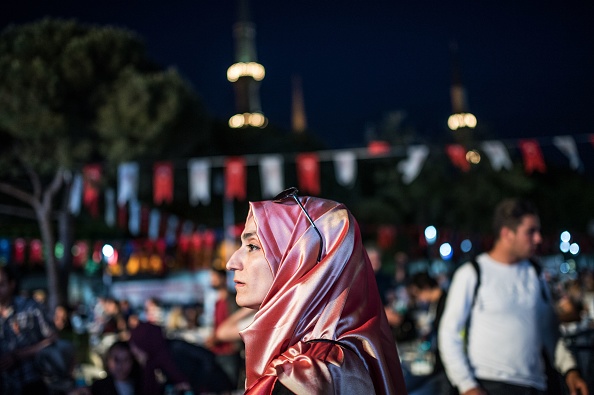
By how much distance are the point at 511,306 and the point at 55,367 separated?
324cm

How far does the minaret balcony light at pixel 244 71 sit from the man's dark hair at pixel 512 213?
3087cm

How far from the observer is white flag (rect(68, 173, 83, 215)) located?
49.2 ft

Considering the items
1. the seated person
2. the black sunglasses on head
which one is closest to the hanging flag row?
the seated person

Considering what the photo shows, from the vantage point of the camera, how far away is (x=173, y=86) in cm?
1675

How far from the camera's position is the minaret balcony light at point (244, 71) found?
111ft

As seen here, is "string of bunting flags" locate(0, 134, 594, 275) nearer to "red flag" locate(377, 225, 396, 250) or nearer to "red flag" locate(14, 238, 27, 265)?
"red flag" locate(14, 238, 27, 265)

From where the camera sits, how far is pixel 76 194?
600 inches

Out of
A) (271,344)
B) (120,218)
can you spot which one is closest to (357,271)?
(271,344)

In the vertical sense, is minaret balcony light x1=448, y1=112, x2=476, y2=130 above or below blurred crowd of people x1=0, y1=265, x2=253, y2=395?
above

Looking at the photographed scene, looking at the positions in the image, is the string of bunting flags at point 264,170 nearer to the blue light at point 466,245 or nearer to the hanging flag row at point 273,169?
the hanging flag row at point 273,169

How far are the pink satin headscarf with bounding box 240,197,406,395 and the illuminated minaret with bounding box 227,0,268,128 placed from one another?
85.4ft

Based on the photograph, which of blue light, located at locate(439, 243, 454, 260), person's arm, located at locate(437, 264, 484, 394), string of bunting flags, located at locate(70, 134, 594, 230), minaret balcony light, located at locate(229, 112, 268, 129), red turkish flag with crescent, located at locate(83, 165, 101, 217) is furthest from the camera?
blue light, located at locate(439, 243, 454, 260)

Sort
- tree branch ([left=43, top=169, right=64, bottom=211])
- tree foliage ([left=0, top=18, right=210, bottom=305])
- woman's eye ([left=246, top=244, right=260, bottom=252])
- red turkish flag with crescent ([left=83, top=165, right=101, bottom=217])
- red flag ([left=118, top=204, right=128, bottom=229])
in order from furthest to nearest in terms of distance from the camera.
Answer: red flag ([left=118, top=204, right=128, bottom=229]) < tree branch ([left=43, top=169, right=64, bottom=211]) < tree foliage ([left=0, top=18, right=210, bottom=305]) < red turkish flag with crescent ([left=83, top=165, right=101, bottom=217]) < woman's eye ([left=246, top=244, right=260, bottom=252])

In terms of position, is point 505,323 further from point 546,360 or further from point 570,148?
point 570,148
